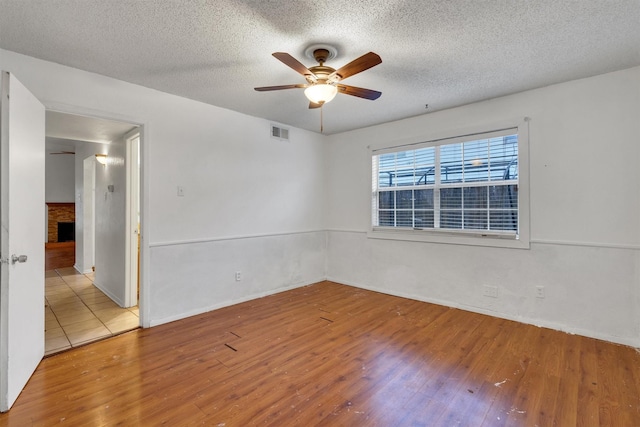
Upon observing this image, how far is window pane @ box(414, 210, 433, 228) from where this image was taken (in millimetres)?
4047

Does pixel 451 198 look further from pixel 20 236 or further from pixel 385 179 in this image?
pixel 20 236

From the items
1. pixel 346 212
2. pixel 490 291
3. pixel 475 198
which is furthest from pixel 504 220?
pixel 346 212

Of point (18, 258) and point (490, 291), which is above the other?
point (18, 258)

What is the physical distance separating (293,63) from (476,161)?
8.73 ft

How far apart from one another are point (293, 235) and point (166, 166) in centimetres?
207

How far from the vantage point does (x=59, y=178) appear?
8547mm

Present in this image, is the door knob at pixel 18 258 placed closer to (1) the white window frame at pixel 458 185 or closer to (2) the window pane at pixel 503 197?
(1) the white window frame at pixel 458 185

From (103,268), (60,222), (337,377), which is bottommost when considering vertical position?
(337,377)

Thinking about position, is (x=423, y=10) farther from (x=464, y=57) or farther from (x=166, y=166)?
(x=166, y=166)

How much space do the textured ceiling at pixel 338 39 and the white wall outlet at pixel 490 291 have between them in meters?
2.21

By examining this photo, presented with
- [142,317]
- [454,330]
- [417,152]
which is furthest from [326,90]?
[142,317]

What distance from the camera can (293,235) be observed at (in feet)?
15.3

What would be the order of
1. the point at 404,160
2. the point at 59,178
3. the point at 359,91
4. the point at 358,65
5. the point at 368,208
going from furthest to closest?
the point at 59,178 → the point at 368,208 → the point at 404,160 → the point at 359,91 → the point at 358,65

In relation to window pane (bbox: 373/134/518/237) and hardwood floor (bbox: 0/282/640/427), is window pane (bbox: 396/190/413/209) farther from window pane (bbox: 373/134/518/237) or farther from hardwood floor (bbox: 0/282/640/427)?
hardwood floor (bbox: 0/282/640/427)
